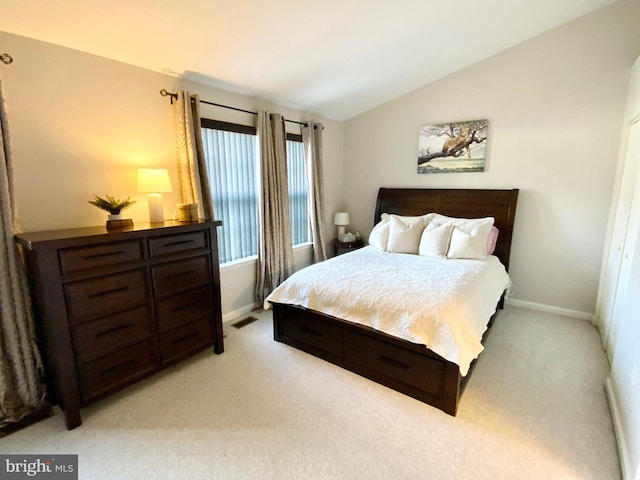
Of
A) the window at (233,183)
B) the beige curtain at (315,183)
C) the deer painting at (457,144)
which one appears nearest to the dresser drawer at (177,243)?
the window at (233,183)

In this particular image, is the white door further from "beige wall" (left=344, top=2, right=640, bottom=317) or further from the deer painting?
the deer painting

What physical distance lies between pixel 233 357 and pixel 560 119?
12.9ft

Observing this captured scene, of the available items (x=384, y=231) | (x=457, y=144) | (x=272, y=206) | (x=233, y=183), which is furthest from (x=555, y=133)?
(x=233, y=183)

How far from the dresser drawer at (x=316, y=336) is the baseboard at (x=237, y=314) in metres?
0.78

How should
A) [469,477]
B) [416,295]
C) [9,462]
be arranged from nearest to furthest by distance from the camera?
[469,477]
[9,462]
[416,295]

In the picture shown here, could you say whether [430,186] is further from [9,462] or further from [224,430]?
[9,462]

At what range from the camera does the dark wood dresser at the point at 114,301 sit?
177 cm

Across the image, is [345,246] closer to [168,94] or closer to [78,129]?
[168,94]

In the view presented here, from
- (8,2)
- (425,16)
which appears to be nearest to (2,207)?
(8,2)

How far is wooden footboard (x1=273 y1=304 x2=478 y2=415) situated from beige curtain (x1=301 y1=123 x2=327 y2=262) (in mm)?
1634

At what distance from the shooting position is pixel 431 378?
6.72 feet

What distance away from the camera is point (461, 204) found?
376 centimetres

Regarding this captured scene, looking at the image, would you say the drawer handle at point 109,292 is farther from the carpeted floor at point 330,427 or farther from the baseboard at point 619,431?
the baseboard at point 619,431

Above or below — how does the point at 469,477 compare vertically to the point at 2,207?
below
